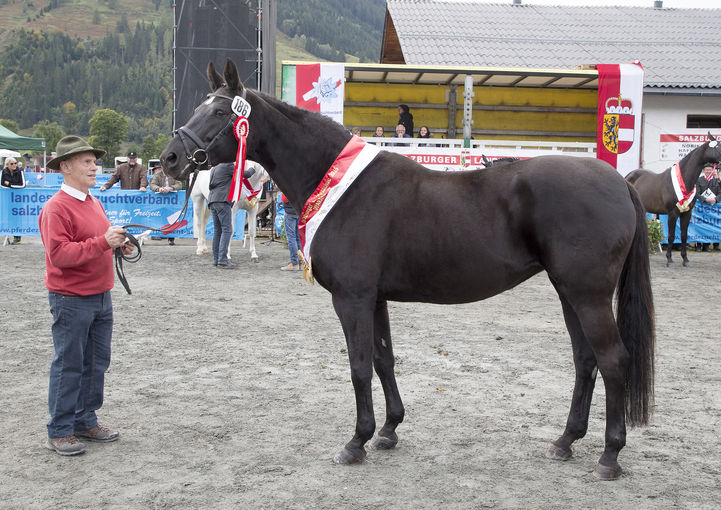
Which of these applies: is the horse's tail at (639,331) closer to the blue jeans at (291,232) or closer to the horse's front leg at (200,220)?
the blue jeans at (291,232)

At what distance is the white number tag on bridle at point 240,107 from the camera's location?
364 centimetres

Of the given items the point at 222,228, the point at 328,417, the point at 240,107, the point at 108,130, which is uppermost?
the point at 108,130

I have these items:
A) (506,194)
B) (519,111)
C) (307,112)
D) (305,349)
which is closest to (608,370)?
(506,194)

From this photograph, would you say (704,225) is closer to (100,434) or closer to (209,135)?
(209,135)

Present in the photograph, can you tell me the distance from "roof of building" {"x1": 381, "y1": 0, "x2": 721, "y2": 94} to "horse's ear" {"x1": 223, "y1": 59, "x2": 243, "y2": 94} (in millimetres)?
15622

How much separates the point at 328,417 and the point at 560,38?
2020 centimetres

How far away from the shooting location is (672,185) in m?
12.8

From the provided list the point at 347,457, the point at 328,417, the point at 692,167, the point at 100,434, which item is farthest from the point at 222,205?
the point at 692,167

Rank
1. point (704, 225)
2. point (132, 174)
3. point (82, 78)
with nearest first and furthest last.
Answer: point (132, 174) < point (704, 225) < point (82, 78)

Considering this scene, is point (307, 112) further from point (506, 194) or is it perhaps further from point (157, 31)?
point (157, 31)

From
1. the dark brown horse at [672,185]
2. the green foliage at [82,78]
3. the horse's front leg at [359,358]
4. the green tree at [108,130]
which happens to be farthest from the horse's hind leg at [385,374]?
the green foliage at [82,78]

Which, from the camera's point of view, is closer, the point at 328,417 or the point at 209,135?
the point at 209,135

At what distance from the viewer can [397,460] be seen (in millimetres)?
3643

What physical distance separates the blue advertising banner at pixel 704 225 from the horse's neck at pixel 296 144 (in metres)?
13.7
